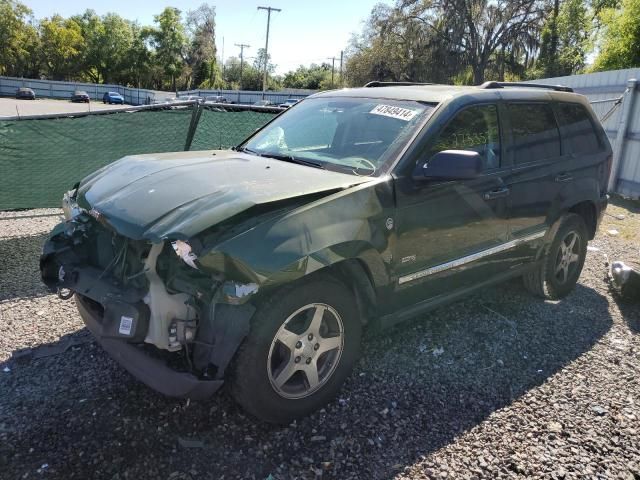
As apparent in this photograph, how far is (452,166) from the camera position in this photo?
10.6ft

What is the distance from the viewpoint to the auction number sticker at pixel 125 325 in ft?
8.61

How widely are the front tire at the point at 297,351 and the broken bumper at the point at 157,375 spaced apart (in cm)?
20

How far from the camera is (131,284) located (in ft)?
9.24

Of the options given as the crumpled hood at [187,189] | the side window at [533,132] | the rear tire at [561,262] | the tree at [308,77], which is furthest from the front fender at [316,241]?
the tree at [308,77]

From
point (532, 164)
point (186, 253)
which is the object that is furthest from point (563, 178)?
point (186, 253)

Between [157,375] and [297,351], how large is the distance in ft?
2.47

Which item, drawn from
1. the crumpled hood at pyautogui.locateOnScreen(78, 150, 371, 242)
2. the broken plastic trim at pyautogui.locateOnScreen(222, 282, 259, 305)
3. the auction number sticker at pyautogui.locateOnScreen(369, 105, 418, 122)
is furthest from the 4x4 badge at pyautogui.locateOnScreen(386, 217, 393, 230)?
the broken plastic trim at pyautogui.locateOnScreen(222, 282, 259, 305)

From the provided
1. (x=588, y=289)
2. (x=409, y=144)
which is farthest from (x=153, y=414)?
(x=588, y=289)

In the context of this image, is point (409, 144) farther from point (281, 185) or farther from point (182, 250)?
point (182, 250)

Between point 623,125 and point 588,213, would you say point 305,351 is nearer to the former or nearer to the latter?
point 588,213

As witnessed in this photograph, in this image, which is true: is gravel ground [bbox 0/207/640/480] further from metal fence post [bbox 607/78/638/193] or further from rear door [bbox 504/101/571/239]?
metal fence post [bbox 607/78/638/193]

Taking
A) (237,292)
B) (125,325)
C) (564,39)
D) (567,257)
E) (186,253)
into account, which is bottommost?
(125,325)

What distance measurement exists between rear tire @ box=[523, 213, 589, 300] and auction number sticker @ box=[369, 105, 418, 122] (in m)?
1.93

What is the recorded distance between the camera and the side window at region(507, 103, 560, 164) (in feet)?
13.6
